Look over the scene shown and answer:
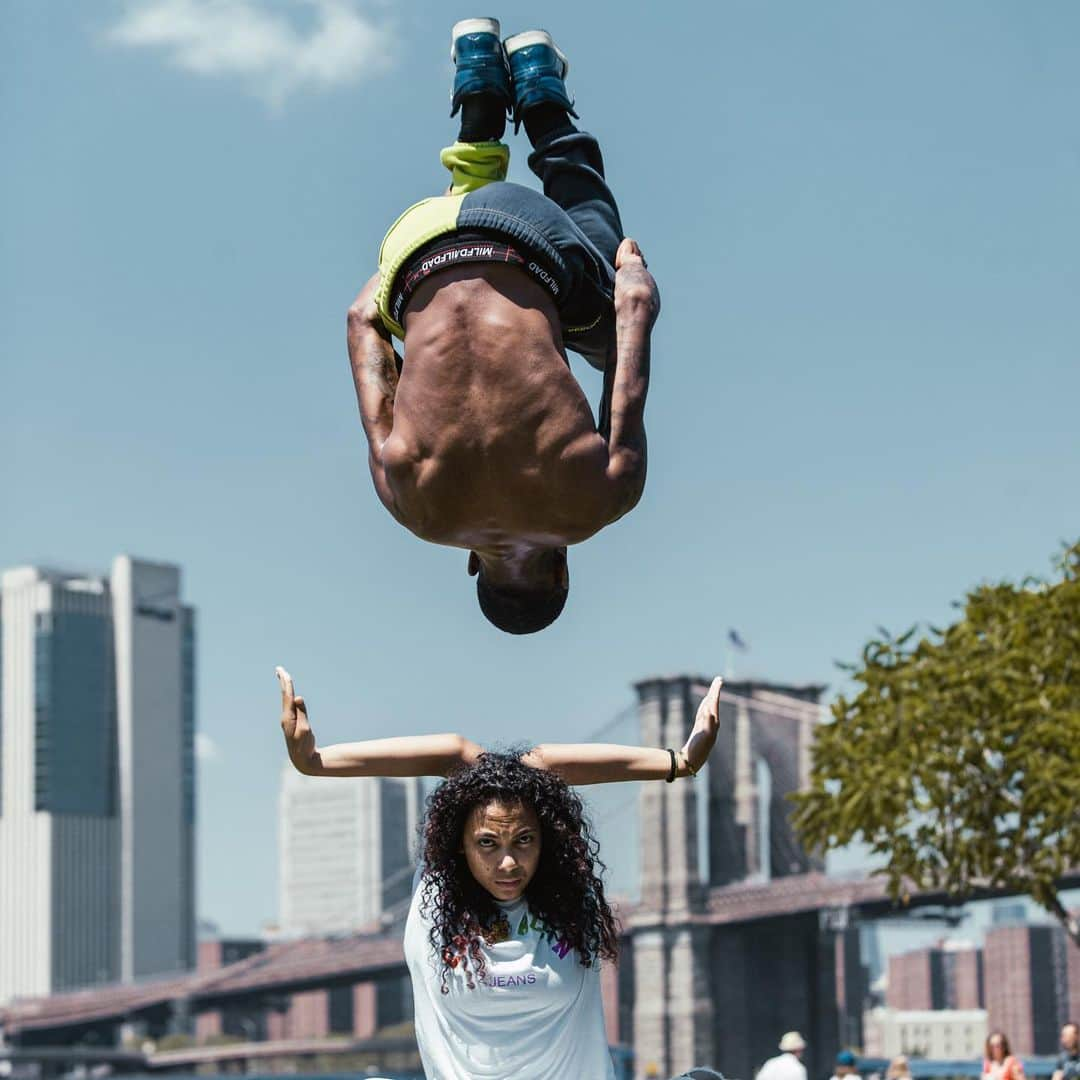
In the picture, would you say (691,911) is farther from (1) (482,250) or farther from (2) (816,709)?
(1) (482,250)

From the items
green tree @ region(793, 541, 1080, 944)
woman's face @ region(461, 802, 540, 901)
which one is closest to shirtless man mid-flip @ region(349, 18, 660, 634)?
woman's face @ region(461, 802, 540, 901)

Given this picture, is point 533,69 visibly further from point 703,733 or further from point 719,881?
point 719,881

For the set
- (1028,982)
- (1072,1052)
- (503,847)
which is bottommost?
(1028,982)

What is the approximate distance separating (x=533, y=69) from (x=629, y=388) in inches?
45.6

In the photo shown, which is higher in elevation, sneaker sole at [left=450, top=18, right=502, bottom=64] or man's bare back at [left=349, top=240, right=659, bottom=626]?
sneaker sole at [left=450, top=18, right=502, bottom=64]

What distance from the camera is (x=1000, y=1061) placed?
58.2 ft

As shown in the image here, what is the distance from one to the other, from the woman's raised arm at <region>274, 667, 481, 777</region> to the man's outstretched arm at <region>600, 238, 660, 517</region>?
78cm

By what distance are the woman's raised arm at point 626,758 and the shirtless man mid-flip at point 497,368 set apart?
572 millimetres

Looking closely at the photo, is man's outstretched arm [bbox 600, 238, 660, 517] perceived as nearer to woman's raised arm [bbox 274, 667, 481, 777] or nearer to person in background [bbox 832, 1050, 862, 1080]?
woman's raised arm [bbox 274, 667, 481, 777]

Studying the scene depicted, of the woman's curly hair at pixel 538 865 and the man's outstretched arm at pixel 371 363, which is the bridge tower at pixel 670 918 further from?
the woman's curly hair at pixel 538 865

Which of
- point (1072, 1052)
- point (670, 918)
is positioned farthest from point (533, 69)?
point (670, 918)

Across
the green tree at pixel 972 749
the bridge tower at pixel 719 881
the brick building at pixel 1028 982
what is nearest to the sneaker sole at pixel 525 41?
the green tree at pixel 972 749

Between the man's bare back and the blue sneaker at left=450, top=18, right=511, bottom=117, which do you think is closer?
the man's bare back

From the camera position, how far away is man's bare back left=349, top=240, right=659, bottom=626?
5.34 m
